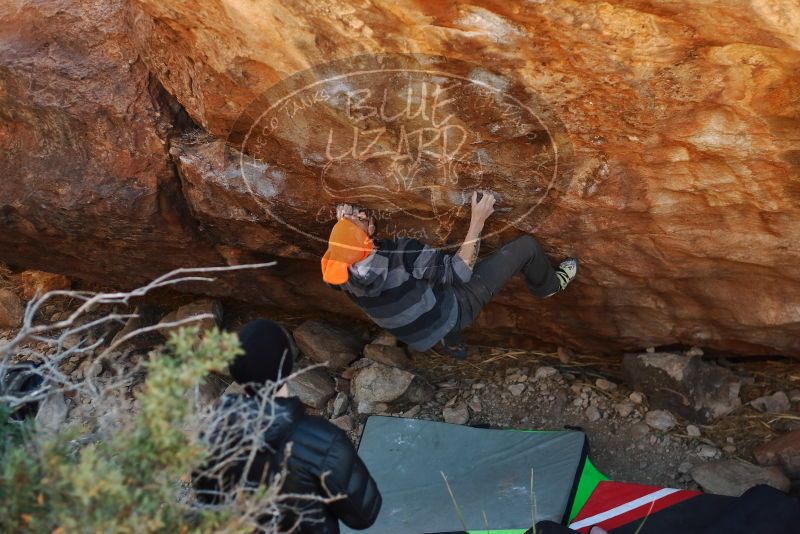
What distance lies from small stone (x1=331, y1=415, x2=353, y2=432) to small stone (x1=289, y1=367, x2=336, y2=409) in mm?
162

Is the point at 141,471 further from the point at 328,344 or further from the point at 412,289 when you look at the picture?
the point at 328,344

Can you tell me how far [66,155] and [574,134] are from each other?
2603mm

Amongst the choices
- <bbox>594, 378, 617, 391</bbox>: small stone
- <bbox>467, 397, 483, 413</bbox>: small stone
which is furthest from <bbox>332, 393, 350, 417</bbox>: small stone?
<bbox>594, 378, 617, 391</bbox>: small stone

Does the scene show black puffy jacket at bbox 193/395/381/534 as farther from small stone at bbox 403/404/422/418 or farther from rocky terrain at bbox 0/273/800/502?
small stone at bbox 403/404/422/418

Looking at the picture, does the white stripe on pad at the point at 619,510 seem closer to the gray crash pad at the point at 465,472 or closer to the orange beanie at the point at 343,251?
the gray crash pad at the point at 465,472

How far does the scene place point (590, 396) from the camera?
4895 millimetres

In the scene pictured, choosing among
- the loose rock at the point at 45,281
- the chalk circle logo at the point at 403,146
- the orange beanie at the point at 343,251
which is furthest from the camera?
the loose rock at the point at 45,281

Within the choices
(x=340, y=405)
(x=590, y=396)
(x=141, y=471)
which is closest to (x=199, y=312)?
(x=340, y=405)

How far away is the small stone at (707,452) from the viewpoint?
4445 mm

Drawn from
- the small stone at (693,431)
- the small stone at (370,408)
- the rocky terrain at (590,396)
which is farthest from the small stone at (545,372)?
the small stone at (370,408)

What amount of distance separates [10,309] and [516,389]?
3606 mm

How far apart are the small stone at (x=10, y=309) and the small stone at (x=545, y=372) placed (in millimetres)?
3643

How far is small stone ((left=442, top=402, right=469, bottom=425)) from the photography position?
495cm

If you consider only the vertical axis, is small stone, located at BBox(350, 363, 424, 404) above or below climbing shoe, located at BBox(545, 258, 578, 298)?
below
